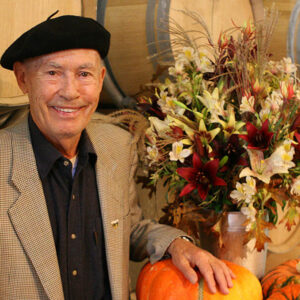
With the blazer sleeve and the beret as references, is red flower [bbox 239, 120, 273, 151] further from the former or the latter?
the beret

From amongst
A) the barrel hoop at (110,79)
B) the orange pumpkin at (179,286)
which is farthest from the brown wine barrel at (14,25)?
the orange pumpkin at (179,286)

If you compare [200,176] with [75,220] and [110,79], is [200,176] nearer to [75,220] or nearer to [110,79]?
[75,220]

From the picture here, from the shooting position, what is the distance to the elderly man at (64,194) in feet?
4.39

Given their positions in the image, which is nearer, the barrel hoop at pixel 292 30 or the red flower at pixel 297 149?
the red flower at pixel 297 149

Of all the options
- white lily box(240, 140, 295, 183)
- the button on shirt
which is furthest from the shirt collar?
white lily box(240, 140, 295, 183)

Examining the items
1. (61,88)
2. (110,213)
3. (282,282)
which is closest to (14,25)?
(61,88)

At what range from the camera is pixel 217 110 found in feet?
4.90

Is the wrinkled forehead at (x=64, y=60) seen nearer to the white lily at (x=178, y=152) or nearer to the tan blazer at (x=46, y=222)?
the tan blazer at (x=46, y=222)

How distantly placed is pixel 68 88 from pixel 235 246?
0.73 m

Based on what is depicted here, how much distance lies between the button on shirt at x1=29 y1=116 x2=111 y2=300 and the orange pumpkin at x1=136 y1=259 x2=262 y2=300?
140mm

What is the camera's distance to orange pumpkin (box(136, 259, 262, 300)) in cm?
137

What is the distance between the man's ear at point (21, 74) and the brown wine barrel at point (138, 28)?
57 cm

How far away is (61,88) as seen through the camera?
4.63 ft

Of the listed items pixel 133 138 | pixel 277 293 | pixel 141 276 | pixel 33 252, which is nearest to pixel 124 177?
pixel 133 138
